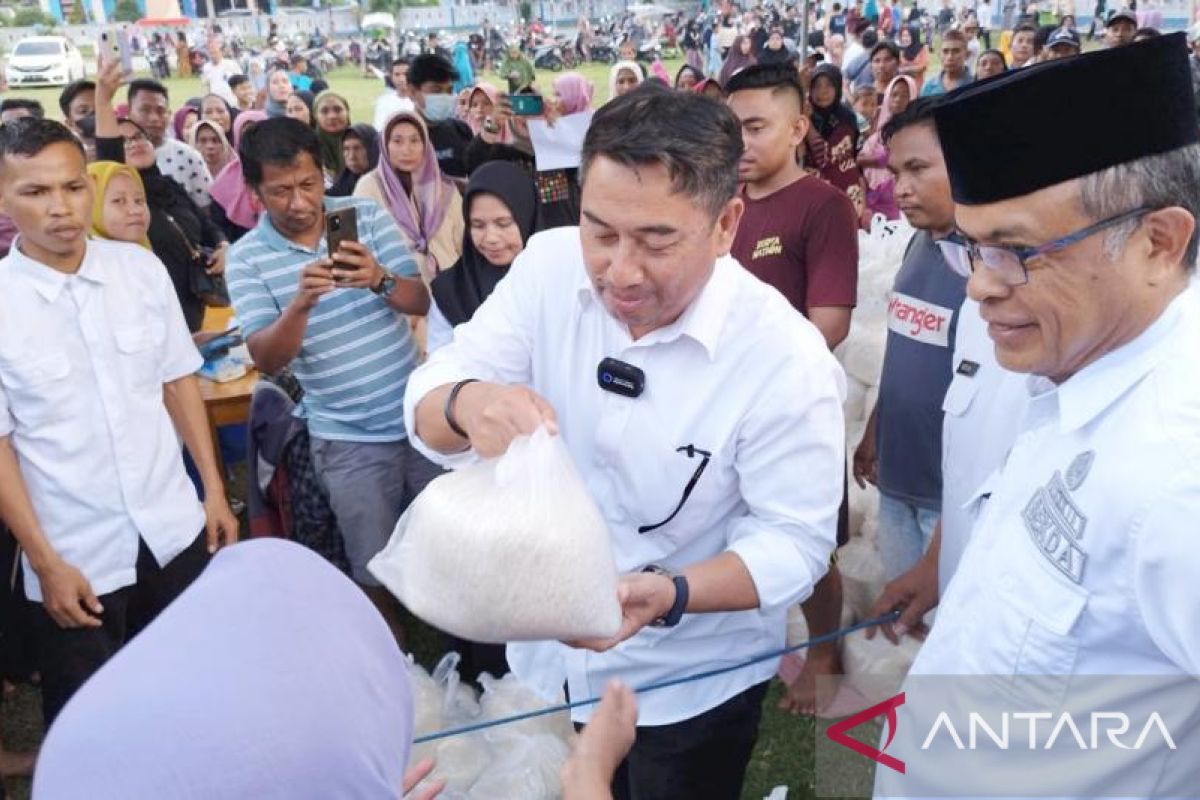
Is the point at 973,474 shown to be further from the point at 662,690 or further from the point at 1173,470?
the point at 1173,470

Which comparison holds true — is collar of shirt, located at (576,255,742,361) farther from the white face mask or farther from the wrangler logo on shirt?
the white face mask

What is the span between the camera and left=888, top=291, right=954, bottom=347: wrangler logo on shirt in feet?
7.98

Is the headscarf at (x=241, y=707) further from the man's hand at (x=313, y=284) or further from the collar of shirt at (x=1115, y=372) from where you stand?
the man's hand at (x=313, y=284)

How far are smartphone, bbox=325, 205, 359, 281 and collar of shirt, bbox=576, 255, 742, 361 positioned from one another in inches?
52.9

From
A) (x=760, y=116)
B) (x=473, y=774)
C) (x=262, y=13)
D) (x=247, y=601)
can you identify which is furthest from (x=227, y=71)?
(x=262, y=13)

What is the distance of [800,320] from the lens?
160 centimetres

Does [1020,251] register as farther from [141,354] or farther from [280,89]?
[280,89]

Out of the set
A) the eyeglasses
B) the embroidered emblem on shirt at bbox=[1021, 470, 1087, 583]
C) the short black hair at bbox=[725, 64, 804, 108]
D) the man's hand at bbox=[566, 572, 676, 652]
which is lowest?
the man's hand at bbox=[566, 572, 676, 652]

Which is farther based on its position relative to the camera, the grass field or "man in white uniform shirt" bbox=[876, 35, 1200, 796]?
the grass field

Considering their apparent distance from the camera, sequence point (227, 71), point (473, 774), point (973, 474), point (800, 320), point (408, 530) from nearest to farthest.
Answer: point (408, 530)
point (800, 320)
point (973, 474)
point (473, 774)
point (227, 71)

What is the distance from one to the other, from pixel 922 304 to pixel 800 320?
3.42 ft

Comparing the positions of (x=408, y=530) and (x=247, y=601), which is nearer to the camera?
(x=247, y=601)

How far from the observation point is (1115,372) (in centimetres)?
110

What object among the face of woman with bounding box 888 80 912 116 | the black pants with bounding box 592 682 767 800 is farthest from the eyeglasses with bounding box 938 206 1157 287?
the face of woman with bounding box 888 80 912 116
